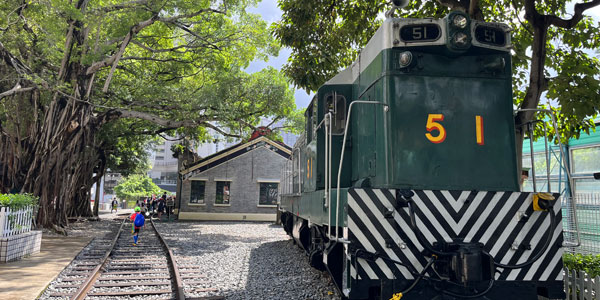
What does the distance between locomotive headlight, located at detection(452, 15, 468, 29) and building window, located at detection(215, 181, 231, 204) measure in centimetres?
2218

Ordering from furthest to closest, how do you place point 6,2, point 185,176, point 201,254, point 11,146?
point 185,176 → point 11,146 → point 6,2 → point 201,254

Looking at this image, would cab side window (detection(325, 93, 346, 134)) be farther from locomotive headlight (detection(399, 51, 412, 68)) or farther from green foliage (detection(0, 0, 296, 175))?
green foliage (detection(0, 0, 296, 175))

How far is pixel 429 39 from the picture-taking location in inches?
167

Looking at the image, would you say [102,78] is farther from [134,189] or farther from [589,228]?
[134,189]

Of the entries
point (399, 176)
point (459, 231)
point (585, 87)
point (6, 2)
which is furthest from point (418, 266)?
point (6, 2)

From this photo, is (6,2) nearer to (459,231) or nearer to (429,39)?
(429,39)

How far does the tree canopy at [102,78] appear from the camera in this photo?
1223 centimetres

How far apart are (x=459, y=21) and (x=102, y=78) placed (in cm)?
1713

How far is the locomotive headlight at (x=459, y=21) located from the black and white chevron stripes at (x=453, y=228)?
1.75 metres

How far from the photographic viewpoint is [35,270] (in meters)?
7.12

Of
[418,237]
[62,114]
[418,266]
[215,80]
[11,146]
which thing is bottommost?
[418,266]

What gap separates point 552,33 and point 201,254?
30.3ft

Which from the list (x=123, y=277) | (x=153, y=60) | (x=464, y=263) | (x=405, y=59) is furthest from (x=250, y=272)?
(x=153, y=60)

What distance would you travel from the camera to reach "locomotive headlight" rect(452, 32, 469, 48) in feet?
13.7
